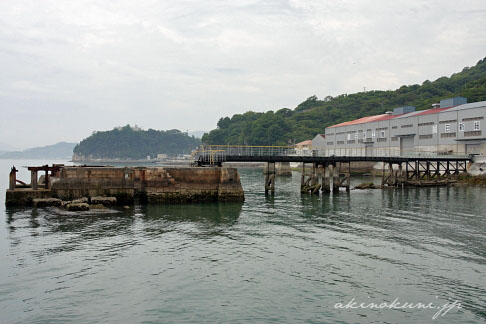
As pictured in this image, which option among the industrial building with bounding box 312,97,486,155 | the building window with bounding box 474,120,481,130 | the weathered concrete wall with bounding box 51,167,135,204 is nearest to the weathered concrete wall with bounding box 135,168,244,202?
the weathered concrete wall with bounding box 51,167,135,204

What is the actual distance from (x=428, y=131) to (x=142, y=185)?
64669mm

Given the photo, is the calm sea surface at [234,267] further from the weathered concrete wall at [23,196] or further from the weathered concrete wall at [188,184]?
the weathered concrete wall at [188,184]

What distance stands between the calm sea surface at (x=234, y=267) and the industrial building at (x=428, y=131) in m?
35.2

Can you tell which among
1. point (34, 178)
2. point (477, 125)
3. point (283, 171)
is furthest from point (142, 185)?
point (283, 171)

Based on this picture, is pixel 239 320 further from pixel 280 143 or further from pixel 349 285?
pixel 280 143

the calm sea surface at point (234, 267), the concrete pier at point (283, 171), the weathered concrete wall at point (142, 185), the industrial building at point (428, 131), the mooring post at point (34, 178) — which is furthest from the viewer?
the concrete pier at point (283, 171)

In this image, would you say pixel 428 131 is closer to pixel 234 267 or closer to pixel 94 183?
pixel 94 183

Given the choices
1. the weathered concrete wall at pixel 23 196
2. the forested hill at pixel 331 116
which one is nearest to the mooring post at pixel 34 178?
the weathered concrete wall at pixel 23 196

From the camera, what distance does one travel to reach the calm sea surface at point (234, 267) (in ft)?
42.8

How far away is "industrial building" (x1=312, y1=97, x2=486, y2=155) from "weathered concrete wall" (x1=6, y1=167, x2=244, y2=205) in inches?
997

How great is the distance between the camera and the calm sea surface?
13031 millimetres

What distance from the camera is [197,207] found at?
1361 inches

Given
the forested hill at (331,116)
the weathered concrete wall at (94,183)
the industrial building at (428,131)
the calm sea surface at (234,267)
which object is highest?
the forested hill at (331,116)

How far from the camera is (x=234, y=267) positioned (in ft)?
57.1
